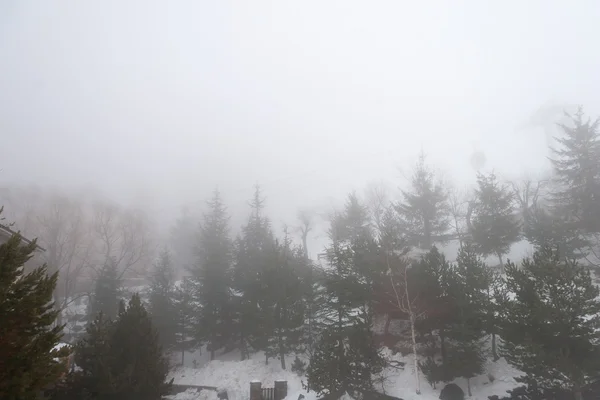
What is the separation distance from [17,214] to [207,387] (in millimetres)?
42299

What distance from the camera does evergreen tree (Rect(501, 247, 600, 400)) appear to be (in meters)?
16.0

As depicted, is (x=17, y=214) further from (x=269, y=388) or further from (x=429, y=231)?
(x=429, y=231)

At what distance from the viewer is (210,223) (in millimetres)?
42594

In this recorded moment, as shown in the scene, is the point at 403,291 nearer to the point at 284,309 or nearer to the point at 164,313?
the point at 284,309

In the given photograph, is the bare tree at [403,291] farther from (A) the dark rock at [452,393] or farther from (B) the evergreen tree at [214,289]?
(B) the evergreen tree at [214,289]

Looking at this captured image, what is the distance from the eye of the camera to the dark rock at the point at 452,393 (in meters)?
20.4

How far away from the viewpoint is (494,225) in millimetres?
31172

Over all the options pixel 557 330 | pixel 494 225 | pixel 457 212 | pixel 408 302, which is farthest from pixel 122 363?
pixel 457 212

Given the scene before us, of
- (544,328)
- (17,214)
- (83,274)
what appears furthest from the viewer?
(83,274)

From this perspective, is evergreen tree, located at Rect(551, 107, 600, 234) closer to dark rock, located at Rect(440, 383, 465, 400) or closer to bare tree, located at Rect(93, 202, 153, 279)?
dark rock, located at Rect(440, 383, 465, 400)

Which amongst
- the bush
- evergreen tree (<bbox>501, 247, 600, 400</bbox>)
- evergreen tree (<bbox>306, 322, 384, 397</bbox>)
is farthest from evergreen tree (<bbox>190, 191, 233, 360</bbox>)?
evergreen tree (<bbox>501, 247, 600, 400</bbox>)

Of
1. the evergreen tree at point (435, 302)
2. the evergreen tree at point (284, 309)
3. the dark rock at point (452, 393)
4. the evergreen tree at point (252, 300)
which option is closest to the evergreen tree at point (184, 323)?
the evergreen tree at point (252, 300)

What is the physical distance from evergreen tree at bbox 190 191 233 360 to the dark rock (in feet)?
64.7

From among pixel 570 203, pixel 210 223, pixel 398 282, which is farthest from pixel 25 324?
pixel 570 203
